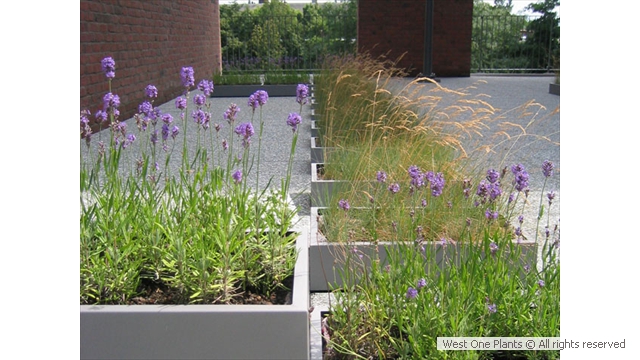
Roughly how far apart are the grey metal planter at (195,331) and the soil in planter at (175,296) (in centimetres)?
16

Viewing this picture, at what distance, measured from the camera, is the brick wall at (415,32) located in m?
15.1

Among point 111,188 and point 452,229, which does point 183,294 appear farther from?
point 452,229

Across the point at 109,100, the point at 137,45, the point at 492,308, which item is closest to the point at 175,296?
the point at 109,100

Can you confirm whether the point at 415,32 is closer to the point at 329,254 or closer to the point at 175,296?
the point at 329,254

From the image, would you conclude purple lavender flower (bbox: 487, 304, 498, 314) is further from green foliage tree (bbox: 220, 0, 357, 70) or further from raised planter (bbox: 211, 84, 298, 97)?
green foliage tree (bbox: 220, 0, 357, 70)

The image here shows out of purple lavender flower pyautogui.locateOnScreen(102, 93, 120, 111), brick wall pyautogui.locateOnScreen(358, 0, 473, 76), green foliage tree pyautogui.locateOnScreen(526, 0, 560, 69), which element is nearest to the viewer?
purple lavender flower pyautogui.locateOnScreen(102, 93, 120, 111)

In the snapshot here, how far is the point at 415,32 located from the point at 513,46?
356cm

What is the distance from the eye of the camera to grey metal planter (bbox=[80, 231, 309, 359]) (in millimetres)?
1894

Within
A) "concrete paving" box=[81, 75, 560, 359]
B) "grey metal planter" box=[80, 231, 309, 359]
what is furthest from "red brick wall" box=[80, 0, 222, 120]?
"grey metal planter" box=[80, 231, 309, 359]

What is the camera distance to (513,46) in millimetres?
17156

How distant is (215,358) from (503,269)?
3.12 ft

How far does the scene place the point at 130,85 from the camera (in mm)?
7605

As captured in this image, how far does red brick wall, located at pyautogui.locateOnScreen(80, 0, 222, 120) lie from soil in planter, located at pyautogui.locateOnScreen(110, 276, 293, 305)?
4336 mm

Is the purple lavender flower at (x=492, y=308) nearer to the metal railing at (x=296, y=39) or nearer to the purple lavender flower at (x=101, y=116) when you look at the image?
the purple lavender flower at (x=101, y=116)
